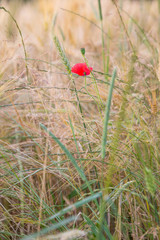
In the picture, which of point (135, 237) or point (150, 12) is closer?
point (135, 237)

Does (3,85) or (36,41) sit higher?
(36,41)

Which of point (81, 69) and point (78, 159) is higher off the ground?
point (81, 69)

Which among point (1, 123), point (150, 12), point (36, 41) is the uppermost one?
point (150, 12)

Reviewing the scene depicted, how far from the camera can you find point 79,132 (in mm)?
709

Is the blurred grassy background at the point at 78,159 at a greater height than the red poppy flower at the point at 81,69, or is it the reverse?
the red poppy flower at the point at 81,69

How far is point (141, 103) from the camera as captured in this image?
0.74 metres

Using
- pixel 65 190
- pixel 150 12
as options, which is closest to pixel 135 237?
pixel 65 190

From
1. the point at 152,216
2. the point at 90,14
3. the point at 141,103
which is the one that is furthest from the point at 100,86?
the point at 90,14

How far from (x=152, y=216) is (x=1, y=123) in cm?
64

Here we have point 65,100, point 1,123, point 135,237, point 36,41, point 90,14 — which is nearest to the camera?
point 135,237

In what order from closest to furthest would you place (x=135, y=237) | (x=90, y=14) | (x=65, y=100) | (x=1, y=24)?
(x=135, y=237) → (x=65, y=100) → (x=1, y=24) → (x=90, y=14)

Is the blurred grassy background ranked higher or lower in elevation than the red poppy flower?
lower

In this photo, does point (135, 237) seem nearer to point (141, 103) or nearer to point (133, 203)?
point (133, 203)

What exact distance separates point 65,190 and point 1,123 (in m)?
0.38
